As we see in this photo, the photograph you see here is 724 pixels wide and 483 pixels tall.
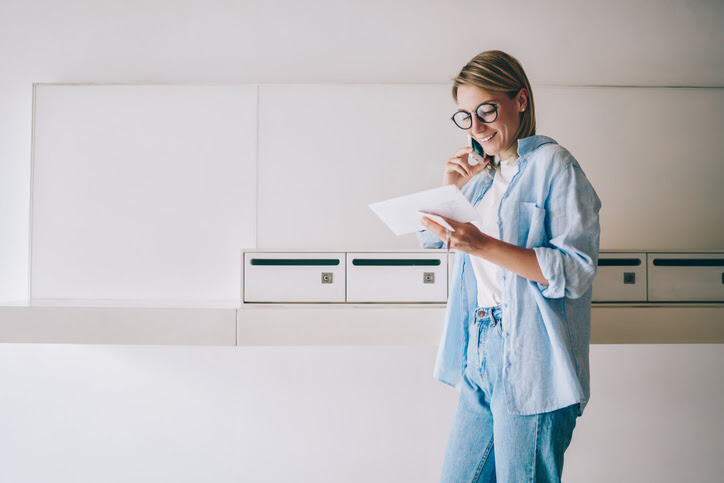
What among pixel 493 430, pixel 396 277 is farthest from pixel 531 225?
pixel 396 277

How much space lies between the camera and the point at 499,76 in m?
0.96

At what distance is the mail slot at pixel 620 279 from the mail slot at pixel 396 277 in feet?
1.59

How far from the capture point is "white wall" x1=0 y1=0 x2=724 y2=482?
6.11 ft

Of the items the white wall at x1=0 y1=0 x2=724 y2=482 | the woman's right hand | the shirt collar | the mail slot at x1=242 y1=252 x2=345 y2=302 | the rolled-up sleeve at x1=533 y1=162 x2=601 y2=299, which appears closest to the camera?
the rolled-up sleeve at x1=533 y1=162 x2=601 y2=299

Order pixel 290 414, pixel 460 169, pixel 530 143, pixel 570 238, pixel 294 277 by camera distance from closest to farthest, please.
Result: pixel 570 238 < pixel 530 143 < pixel 460 169 < pixel 294 277 < pixel 290 414

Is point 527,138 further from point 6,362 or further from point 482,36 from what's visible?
point 6,362

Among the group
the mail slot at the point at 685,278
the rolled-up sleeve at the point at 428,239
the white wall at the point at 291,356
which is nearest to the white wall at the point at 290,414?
the white wall at the point at 291,356

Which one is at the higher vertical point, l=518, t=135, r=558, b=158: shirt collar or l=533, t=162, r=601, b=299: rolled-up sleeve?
l=518, t=135, r=558, b=158: shirt collar

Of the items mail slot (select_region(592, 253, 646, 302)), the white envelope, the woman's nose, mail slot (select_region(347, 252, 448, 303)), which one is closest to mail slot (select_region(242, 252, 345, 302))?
mail slot (select_region(347, 252, 448, 303))

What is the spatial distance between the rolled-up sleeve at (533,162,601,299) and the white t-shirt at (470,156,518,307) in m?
0.10

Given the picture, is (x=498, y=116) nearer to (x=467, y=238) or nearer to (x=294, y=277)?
(x=467, y=238)

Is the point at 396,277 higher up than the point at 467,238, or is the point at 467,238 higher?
the point at 467,238

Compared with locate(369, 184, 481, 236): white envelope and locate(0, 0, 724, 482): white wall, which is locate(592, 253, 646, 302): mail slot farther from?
locate(369, 184, 481, 236): white envelope

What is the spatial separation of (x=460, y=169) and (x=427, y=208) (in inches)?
9.7
